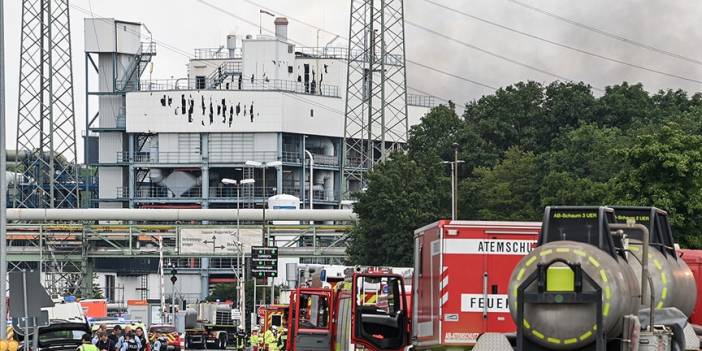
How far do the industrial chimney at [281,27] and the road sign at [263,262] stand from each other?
8431 centimetres

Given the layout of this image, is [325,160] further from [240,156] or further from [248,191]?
[248,191]

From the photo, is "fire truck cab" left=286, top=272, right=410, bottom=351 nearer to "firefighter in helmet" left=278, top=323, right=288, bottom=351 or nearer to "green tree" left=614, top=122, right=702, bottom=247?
"firefighter in helmet" left=278, top=323, right=288, bottom=351

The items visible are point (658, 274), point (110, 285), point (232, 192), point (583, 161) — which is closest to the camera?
point (658, 274)

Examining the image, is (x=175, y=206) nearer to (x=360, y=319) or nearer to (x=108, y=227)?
(x=108, y=227)

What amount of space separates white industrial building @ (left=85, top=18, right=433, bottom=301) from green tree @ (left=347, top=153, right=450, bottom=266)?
5399 centimetres

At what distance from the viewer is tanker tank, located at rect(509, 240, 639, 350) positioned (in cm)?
1484

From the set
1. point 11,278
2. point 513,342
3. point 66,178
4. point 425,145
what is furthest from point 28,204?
point 513,342

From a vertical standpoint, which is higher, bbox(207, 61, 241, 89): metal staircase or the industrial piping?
bbox(207, 61, 241, 89): metal staircase

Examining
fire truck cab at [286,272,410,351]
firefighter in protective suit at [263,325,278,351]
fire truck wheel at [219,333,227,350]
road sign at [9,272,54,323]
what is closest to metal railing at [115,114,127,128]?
fire truck wheel at [219,333,227,350]

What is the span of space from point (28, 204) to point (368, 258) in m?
60.2

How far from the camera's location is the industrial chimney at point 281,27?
16138 cm

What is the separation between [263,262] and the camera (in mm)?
78188

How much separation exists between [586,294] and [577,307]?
171 millimetres

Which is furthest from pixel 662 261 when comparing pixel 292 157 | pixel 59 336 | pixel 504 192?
pixel 292 157
